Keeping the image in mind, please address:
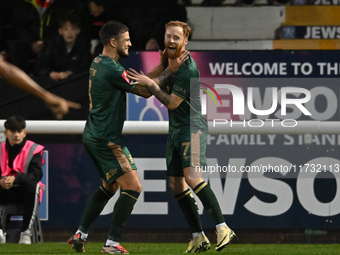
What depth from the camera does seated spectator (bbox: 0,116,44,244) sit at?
7.25m

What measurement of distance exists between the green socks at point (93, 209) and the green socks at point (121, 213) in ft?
0.99

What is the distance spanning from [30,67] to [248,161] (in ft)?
10.4

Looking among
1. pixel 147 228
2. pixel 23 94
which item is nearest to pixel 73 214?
pixel 147 228

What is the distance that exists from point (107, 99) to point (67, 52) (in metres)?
3.00

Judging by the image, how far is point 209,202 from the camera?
605 cm

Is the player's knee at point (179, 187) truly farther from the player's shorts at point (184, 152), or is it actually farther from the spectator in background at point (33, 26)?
the spectator in background at point (33, 26)

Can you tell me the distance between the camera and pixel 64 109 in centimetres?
776

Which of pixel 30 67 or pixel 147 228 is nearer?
pixel 147 228

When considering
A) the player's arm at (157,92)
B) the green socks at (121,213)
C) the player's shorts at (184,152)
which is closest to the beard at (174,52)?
the player's arm at (157,92)

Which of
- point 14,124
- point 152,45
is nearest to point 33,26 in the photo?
point 152,45

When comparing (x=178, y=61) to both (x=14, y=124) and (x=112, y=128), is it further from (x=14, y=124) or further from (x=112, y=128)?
(x=14, y=124)

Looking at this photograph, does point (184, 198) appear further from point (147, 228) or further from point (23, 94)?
point (23, 94)

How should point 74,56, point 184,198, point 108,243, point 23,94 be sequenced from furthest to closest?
point 74,56
point 23,94
point 184,198
point 108,243

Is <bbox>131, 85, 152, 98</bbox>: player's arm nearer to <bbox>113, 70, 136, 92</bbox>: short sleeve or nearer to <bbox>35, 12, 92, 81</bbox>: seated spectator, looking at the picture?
<bbox>113, 70, 136, 92</bbox>: short sleeve
